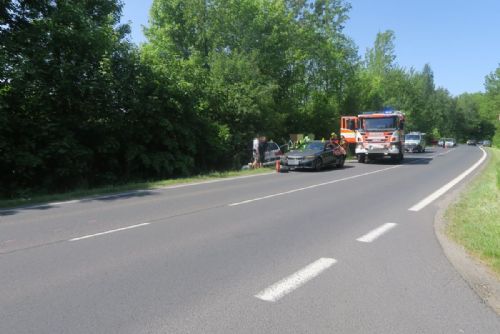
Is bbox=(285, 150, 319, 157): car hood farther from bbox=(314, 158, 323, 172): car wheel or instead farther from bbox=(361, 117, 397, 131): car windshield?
bbox=(361, 117, 397, 131): car windshield

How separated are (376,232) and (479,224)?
198cm

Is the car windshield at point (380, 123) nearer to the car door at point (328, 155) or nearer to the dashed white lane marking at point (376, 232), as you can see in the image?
the car door at point (328, 155)

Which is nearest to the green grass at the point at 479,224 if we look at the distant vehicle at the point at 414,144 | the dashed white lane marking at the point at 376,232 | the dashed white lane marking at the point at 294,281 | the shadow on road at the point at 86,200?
the dashed white lane marking at the point at 376,232

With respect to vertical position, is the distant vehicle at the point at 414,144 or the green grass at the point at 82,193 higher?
the green grass at the point at 82,193

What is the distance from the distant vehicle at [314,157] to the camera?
2112 centimetres

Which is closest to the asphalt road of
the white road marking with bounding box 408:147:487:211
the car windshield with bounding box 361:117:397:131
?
the white road marking with bounding box 408:147:487:211

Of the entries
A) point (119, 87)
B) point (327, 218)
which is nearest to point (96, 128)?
point (119, 87)

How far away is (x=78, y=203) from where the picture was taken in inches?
445

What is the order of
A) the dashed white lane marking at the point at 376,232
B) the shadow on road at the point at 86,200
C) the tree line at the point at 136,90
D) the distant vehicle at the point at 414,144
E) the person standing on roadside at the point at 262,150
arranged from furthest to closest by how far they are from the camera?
1. the distant vehicle at the point at 414,144
2. the person standing on roadside at the point at 262,150
3. the tree line at the point at 136,90
4. the shadow on road at the point at 86,200
5. the dashed white lane marking at the point at 376,232

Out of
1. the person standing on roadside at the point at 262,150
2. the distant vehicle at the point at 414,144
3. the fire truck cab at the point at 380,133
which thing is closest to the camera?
the person standing on roadside at the point at 262,150

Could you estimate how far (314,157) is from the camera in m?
21.2

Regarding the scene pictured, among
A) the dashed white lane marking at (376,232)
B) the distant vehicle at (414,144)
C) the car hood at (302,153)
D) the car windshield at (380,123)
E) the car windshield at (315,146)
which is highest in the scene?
the car windshield at (380,123)

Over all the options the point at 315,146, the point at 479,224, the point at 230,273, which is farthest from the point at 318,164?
the point at 230,273

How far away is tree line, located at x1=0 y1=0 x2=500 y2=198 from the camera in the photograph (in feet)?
51.8
